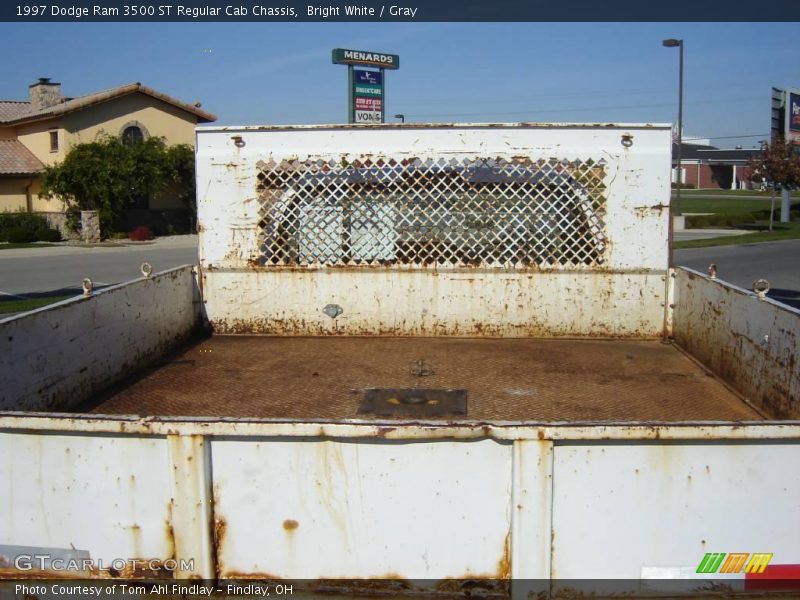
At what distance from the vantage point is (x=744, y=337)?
4512mm

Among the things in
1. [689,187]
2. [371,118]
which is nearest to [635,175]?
[371,118]

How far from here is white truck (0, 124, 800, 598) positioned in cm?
245

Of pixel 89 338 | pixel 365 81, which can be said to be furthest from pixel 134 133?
pixel 89 338

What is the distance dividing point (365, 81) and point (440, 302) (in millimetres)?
18098

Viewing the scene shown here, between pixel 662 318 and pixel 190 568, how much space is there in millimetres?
4250

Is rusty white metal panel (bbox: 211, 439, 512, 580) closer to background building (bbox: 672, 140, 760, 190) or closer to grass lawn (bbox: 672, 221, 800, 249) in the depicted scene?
grass lawn (bbox: 672, 221, 800, 249)

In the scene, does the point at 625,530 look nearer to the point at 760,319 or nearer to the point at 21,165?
the point at 760,319

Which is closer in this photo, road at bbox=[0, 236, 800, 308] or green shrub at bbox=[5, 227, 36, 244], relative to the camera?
road at bbox=[0, 236, 800, 308]

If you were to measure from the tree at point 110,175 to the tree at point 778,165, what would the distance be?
2162cm

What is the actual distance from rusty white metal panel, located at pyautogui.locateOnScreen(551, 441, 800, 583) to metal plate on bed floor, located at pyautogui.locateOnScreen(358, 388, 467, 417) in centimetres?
162

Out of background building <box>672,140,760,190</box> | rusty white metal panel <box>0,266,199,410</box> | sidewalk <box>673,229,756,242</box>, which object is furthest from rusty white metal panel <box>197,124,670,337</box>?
background building <box>672,140,760,190</box>

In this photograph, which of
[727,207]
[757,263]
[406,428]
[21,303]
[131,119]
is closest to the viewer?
[406,428]

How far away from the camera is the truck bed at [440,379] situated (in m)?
4.16

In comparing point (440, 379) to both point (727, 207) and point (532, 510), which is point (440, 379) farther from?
point (727, 207)
